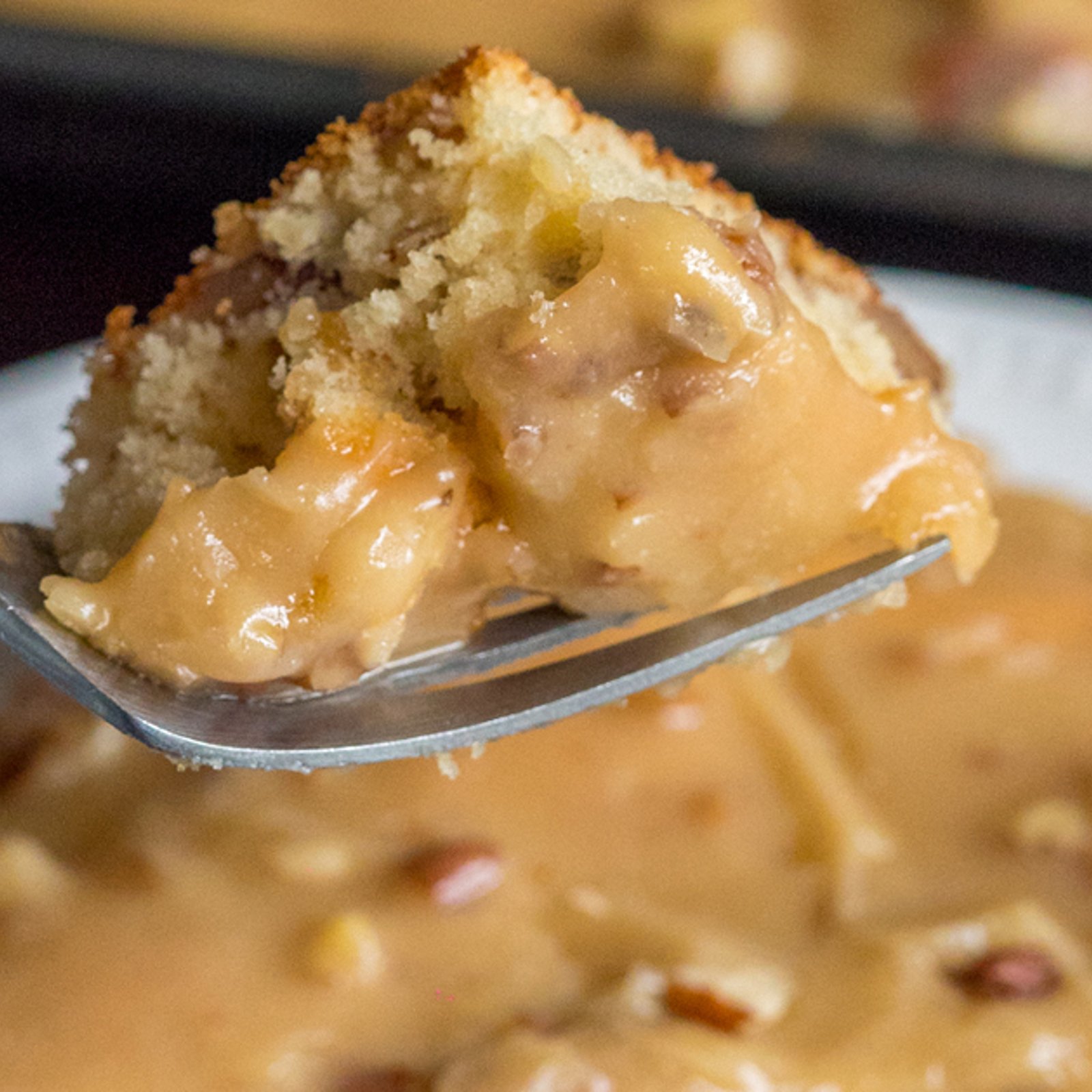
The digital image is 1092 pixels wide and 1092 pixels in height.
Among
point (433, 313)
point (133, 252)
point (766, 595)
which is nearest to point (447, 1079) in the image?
point (766, 595)

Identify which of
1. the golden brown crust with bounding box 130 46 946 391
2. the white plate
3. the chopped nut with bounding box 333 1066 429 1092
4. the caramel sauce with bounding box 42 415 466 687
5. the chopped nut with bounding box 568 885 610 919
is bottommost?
the chopped nut with bounding box 333 1066 429 1092

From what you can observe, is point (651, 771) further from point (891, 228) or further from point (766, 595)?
point (891, 228)

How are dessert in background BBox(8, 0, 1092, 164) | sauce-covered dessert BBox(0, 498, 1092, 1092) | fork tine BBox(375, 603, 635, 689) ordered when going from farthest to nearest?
dessert in background BBox(8, 0, 1092, 164) < sauce-covered dessert BBox(0, 498, 1092, 1092) < fork tine BBox(375, 603, 635, 689)

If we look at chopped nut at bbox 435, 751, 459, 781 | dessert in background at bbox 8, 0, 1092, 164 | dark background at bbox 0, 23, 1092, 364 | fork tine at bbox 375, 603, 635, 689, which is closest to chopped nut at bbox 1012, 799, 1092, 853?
fork tine at bbox 375, 603, 635, 689

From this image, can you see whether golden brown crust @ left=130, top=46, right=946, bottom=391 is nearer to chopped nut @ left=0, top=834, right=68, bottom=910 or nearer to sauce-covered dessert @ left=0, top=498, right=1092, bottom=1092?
sauce-covered dessert @ left=0, top=498, right=1092, bottom=1092

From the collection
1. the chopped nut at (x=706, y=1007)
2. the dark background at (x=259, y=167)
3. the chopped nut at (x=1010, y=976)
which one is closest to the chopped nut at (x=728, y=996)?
the chopped nut at (x=706, y=1007)

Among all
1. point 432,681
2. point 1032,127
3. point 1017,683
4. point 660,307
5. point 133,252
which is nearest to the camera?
point 660,307

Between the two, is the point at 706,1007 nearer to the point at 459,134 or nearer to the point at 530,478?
the point at 530,478

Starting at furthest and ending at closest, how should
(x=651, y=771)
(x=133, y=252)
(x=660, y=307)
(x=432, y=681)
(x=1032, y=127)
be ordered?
(x=1032, y=127) → (x=133, y=252) → (x=651, y=771) → (x=432, y=681) → (x=660, y=307)
